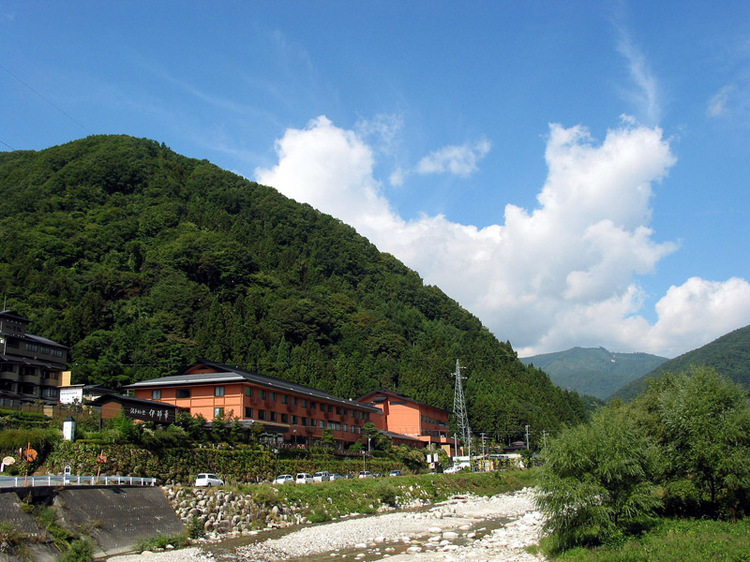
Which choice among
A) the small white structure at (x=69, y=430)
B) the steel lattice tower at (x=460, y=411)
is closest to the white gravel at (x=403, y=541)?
the small white structure at (x=69, y=430)

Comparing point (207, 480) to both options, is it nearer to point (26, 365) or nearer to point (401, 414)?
point (26, 365)

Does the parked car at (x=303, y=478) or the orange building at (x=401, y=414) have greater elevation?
the orange building at (x=401, y=414)

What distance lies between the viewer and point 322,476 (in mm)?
45281

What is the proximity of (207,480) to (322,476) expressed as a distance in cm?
1339

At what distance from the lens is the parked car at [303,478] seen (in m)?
40.9

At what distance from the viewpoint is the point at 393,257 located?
175 m

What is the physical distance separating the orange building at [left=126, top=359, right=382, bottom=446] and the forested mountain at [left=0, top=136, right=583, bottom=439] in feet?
71.6

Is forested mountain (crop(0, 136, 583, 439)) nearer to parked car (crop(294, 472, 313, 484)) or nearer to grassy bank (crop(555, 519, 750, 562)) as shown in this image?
parked car (crop(294, 472, 313, 484))

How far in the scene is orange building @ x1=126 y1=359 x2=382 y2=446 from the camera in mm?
50406

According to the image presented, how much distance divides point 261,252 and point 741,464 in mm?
117518

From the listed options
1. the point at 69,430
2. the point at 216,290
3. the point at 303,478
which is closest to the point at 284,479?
the point at 303,478

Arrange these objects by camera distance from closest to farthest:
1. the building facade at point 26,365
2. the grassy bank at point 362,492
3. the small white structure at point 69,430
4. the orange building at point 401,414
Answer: the small white structure at point 69,430
the grassy bank at point 362,492
the building facade at point 26,365
the orange building at point 401,414

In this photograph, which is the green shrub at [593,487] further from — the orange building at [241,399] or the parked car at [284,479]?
the orange building at [241,399]

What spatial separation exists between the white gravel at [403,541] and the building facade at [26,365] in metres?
34.6
